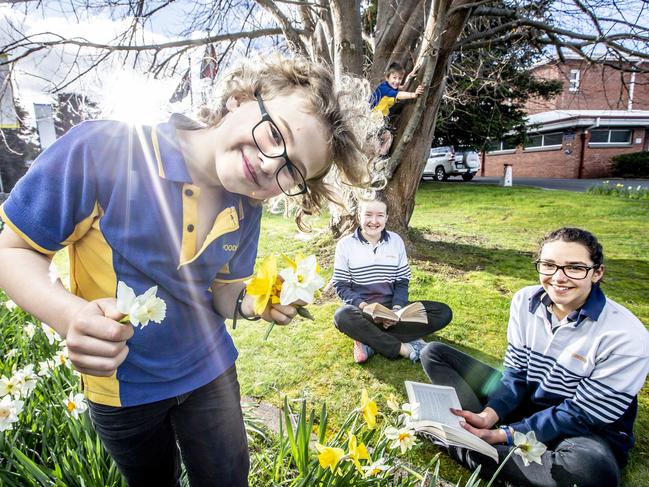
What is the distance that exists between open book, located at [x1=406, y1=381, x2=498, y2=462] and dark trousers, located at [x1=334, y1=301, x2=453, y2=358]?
69 cm

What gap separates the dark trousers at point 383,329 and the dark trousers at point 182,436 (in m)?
1.67

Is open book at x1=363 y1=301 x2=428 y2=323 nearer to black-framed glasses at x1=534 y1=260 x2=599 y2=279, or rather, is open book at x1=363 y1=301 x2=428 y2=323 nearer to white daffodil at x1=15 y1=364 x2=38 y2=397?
black-framed glasses at x1=534 y1=260 x2=599 y2=279

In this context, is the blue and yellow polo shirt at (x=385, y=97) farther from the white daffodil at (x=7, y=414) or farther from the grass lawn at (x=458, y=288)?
the white daffodil at (x=7, y=414)

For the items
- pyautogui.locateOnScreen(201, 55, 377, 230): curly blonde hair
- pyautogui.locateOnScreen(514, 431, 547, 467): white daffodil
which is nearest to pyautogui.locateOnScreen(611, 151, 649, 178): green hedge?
pyautogui.locateOnScreen(514, 431, 547, 467): white daffodil

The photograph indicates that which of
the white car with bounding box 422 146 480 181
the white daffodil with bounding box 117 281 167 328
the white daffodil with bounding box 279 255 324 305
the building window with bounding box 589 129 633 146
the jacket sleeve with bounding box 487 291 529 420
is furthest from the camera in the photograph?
the building window with bounding box 589 129 633 146

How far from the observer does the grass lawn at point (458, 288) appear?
2.56 meters

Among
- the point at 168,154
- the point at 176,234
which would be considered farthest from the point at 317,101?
the point at 176,234

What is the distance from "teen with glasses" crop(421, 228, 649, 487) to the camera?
1.71 meters

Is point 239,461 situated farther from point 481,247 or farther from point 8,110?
point 8,110

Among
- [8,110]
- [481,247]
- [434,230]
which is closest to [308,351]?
[481,247]

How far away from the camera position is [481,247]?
5910mm

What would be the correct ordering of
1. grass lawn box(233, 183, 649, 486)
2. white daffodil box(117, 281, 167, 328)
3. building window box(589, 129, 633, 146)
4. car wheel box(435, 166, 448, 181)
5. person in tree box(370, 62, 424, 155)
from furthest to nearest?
1. building window box(589, 129, 633, 146)
2. car wheel box(435, 166, 448, 181)
3. person in tree box(370, 62, 424, 155)
4. grass lawn box(233, 183, 649, 486)
5. white daffodil box(117, 281, 167, 328)

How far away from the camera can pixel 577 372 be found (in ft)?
6.15

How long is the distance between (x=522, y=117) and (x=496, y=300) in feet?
40.4
